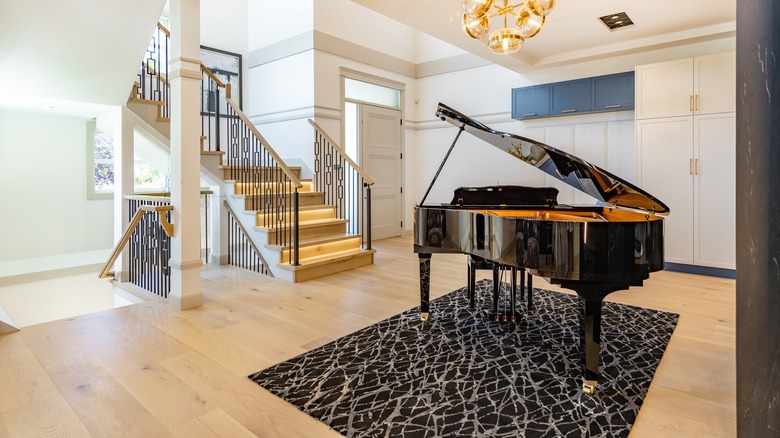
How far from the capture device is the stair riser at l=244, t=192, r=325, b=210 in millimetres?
5133

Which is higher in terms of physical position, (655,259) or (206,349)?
(655,259)

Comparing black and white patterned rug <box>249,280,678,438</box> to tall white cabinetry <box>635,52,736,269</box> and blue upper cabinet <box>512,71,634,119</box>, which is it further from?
blue upper cabinet <box>512,71,634,119</box>

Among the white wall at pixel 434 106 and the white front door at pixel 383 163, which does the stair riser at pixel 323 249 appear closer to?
the white wall at pixel 434 106

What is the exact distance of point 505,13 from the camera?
11.1 feet

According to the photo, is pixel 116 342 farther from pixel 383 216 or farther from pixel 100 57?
pixel 383 216

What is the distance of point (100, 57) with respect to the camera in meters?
4.14

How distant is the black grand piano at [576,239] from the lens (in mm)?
2066

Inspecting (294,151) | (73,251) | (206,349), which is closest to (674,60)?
(294,151)

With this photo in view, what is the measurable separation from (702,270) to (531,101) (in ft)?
10.2

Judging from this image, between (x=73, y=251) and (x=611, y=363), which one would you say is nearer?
(x=611, y=363)

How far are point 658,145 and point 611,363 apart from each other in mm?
3479

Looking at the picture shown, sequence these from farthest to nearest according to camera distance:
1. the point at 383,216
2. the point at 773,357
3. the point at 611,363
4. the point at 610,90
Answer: the point at 383,216
the point at 610,90
the point at 611,363
the point at 773,357

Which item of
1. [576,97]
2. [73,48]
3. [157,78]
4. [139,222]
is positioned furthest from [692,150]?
[157,78]

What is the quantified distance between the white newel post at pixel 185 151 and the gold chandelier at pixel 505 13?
88.0 inches
